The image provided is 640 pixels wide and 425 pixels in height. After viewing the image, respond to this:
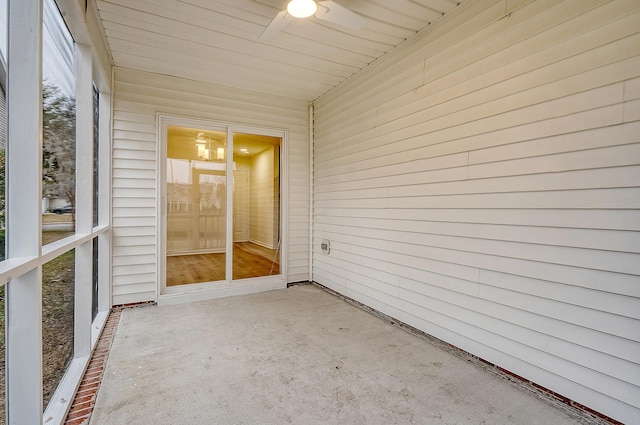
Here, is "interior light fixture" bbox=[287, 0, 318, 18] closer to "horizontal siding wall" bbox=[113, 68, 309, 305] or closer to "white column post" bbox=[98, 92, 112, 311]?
"horizontal siding wall" bbox=[113, 68, 309, 305]

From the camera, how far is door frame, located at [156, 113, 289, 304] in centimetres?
400

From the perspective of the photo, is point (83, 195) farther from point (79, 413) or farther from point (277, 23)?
point (277, 23)

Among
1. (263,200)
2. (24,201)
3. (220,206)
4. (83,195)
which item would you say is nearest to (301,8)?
(24,201)

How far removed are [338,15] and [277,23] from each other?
0.49 metres

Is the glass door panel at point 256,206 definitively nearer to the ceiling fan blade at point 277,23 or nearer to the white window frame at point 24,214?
the ceiling fan blade at point 277,23

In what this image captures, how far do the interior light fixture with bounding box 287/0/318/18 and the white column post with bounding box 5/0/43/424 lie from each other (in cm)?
146

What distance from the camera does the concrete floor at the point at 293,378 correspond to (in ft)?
6.31

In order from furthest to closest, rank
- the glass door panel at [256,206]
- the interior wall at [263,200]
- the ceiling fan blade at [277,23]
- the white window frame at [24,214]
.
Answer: the interior wall at [263,200] < the glass door panel at [256,206] < the ceiling fan blade at [277,23] < the white window frame at [24,214]

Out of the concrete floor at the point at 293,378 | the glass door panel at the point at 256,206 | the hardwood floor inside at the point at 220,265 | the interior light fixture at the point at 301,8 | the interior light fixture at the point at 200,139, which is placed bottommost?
the concrete floor at the point at 293,378

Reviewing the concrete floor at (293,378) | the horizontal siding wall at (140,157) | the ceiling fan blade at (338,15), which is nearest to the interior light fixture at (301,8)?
the ceiling fan blade at (338,15)

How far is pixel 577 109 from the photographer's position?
1953 mm

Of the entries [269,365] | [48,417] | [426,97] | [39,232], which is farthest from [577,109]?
[48,417]

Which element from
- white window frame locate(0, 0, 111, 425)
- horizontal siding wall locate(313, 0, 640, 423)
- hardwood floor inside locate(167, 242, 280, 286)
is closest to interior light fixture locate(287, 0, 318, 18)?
horizontal siding wall locate(313, 0, 640, 423)

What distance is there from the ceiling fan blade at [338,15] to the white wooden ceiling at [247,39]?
273 millimetres
